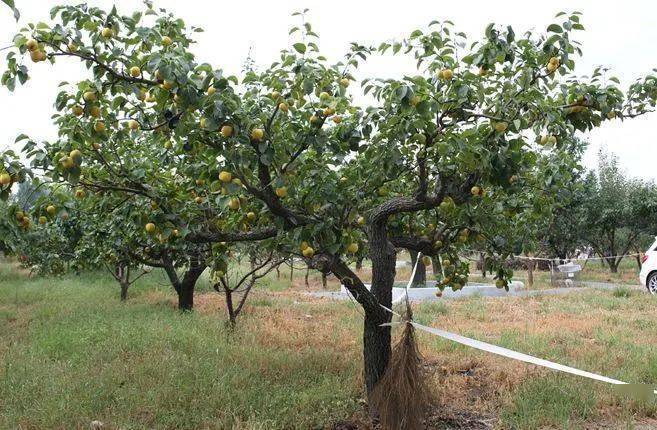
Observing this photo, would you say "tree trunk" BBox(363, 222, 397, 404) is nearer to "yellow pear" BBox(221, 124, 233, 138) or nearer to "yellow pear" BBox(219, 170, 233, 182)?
"yellow pear" BBox(219, 170, 233, 182)

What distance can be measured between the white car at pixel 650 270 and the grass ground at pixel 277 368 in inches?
116

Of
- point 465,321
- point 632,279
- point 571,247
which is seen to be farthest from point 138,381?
point 571,247

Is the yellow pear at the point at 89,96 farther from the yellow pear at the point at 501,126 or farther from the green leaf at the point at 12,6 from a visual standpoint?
the yellow pear at the point at 501,126

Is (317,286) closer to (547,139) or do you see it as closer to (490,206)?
(490,206)

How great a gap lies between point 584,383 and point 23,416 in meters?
4.38

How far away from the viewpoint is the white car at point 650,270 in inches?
460

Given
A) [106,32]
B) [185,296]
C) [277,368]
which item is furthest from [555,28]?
[185,296]

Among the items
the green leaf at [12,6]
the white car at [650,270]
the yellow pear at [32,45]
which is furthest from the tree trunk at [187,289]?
the white car at [650,270]

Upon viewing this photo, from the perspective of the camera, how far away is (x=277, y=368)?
17.2 feet

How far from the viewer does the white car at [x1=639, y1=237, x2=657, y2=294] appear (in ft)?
38.4

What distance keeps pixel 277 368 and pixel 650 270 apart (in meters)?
9.71

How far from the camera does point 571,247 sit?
2080cm

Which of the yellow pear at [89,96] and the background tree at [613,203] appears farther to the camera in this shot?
the background tree at [613,203]

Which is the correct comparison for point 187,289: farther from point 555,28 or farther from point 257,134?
point 555,28
